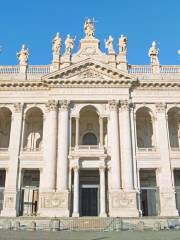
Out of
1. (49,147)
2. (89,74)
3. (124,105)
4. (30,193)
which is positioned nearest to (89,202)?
(30,193)

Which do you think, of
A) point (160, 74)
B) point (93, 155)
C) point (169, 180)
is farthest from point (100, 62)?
point (169, 180)

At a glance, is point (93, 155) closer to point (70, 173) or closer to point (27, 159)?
point (70, 173)

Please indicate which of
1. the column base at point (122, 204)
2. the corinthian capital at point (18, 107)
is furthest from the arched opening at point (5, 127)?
the column base at point (122, 204)

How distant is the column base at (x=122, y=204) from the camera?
27.8 metres

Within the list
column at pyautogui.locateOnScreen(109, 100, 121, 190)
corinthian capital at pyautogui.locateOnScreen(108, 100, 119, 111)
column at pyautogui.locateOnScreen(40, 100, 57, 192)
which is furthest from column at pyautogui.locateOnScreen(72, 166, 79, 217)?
corinthian capital at pyautogui.locateOnScreen(108, 100, 119, 111)

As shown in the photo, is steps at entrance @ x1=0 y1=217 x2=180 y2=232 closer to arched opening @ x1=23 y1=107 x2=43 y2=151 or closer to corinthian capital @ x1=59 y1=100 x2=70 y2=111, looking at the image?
arched opening @ x1=23 y1=107 x2=43 y2=151

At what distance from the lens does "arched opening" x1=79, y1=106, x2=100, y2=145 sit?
34000 mm

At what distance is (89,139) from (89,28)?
1299 cm

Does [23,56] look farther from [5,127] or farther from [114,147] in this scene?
[114,147]

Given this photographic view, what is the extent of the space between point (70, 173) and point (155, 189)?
845cm

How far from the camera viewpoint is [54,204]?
28.1 meters

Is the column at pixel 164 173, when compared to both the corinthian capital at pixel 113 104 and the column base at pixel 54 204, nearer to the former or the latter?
the corinthian capital at pixel 113 104

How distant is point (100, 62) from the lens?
32.2 meters

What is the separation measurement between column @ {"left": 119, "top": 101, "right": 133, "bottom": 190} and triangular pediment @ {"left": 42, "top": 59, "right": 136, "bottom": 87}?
2.74 meters
